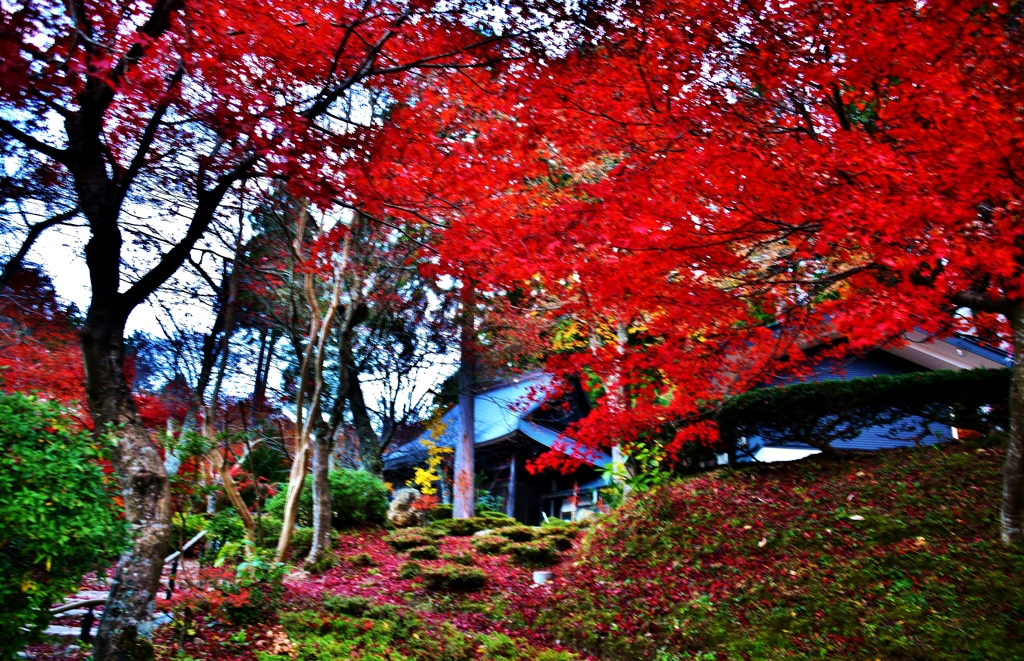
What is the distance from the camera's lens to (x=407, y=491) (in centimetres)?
1738

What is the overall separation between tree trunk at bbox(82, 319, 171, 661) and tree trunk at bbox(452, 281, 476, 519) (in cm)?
1084

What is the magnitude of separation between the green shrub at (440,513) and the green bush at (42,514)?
44.0 ft

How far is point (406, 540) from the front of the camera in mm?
14094

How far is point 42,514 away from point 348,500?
37.7 feet

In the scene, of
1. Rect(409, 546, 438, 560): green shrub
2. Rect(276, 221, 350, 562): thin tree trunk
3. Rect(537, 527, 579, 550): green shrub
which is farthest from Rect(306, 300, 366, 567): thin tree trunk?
Rect(537, 527, 579, 550): green shrub

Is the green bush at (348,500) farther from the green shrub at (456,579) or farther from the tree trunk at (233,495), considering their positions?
the green shrub at (456,579)

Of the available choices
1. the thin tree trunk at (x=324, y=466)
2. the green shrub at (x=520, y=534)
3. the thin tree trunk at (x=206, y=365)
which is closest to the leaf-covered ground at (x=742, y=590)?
the thin tree trunk at (x=324, y=466)

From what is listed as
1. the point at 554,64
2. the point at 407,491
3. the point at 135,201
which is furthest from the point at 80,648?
the point at 407,491

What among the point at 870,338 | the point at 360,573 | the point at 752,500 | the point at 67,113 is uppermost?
the point at 67,113

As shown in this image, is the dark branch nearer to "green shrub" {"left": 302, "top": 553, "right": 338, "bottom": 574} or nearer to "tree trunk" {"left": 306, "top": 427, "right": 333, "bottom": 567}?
"tree trunk" {"left": 306, "top": 427, "right": 333, "bottom": 567}

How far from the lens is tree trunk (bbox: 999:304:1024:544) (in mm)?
6695

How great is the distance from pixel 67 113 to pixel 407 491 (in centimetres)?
1319

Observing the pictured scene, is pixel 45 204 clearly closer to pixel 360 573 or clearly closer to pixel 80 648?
pixel 80 648

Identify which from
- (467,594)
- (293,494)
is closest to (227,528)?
(293,494)
